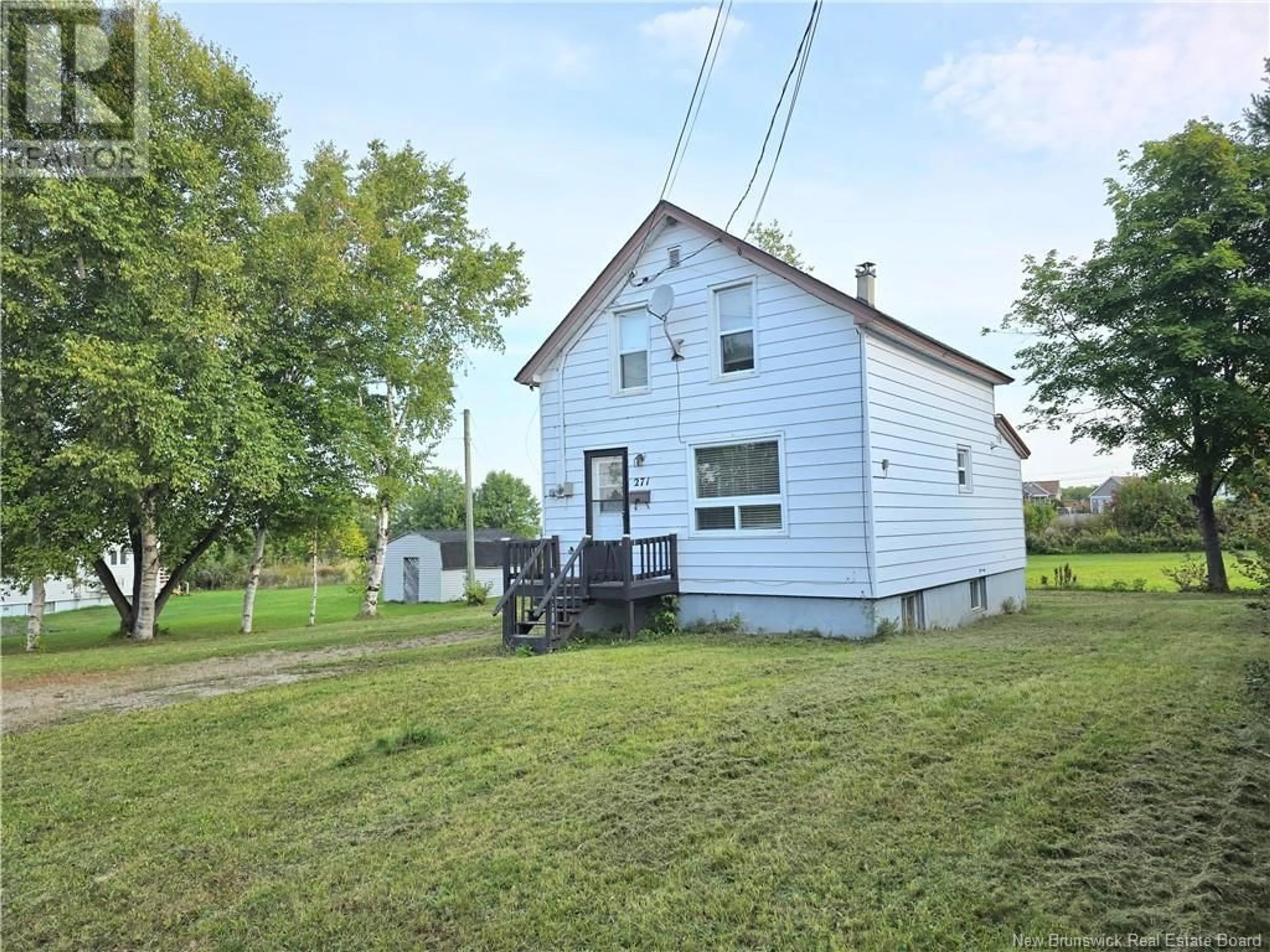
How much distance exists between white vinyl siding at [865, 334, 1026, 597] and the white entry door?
4013 millimetres

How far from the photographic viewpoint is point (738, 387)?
34.7ft

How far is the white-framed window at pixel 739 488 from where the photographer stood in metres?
10.3

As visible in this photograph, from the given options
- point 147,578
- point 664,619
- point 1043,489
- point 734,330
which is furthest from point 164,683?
point 1043,489

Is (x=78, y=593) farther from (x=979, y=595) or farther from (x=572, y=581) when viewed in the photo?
(x=979, y=595)

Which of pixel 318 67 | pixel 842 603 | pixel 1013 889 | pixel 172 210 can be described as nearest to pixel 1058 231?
pixel 842 603

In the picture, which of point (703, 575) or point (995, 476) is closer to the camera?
point (703, 575)

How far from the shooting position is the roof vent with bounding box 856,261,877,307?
11500 mm

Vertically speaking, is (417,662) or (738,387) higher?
(738,387)

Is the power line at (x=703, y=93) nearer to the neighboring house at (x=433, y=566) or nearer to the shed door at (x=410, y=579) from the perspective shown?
the neighboring house at (x=433, y=566)

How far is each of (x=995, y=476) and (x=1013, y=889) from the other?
13.4m

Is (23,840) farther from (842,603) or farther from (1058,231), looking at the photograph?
(1058,231)

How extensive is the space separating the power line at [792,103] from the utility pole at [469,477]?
16.8 meters

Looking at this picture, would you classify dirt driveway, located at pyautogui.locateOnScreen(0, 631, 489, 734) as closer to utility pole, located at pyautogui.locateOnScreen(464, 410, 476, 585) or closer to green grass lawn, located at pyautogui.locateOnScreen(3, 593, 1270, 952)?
green grass lawn, located at pyautogui.locateOnScreen(3, 593, 1270, 952)

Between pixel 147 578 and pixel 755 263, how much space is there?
16.0 metres
